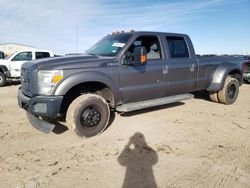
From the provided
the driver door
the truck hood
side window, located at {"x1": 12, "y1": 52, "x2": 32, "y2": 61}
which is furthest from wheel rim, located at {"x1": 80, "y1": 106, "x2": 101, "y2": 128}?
side window, located at {"x1": 12, "y1": 52, "x2": 32, "y2": 61}

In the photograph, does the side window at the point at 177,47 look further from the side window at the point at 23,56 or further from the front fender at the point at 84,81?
the side window at the point at 23,56

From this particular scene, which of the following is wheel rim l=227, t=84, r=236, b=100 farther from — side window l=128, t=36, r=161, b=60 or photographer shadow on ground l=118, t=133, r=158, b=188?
photographer shadow on ground l=118, t=133, r=158, b=188

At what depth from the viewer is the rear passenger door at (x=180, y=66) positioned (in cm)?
557

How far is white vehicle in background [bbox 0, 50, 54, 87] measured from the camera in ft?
39.1

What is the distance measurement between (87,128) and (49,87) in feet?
3.39

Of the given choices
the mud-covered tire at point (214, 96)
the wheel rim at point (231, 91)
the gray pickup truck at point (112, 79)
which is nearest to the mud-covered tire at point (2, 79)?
the gray pickup truck at point (112, 79)

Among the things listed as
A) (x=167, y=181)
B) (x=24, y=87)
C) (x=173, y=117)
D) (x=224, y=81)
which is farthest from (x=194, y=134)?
(x=24, y=87)

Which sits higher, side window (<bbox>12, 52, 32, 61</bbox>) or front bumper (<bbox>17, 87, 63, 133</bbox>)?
side window (<bbox>12, 52, 32, 61</bbox>)

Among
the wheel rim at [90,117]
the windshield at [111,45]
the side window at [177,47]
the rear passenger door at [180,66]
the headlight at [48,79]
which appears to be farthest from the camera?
the side window at [177,47]

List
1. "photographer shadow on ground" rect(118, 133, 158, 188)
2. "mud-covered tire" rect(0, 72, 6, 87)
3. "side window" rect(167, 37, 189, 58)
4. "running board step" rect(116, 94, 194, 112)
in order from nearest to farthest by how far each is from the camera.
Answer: "photographer shadow on ground" rect(118, 133, 158, 188), "running board step" rect(116, 94, 194, 112), "side window" rect(167, 37, 189, 58), "mud-covered tire" rect(0, 72, 6, 87)

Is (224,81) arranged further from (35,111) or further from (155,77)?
(35,111)

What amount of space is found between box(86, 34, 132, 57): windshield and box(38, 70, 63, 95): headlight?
52.0 inches

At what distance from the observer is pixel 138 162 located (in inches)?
135

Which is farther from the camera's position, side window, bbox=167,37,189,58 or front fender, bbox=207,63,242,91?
front fender, bbox=207,63,242,91
